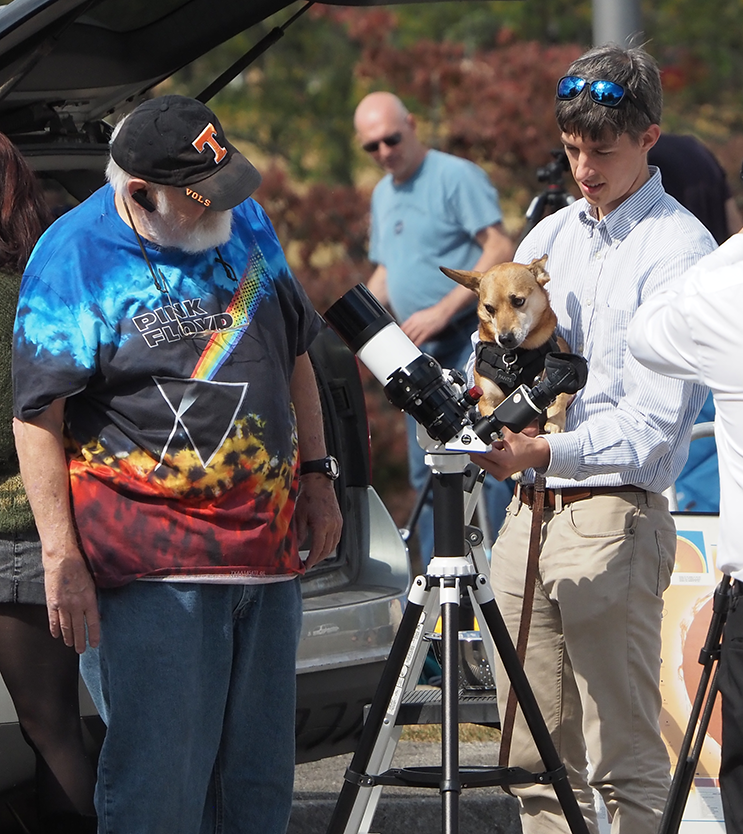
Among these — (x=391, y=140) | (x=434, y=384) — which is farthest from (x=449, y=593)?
(x=391, y=140)

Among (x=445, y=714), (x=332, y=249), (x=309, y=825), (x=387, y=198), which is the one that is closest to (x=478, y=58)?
(x=332, y=249)

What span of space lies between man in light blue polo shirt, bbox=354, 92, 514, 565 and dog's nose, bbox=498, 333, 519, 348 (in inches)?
118

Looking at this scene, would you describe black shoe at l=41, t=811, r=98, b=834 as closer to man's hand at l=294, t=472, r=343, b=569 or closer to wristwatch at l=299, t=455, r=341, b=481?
man's hand at l=294, t=472, r=343, b=569

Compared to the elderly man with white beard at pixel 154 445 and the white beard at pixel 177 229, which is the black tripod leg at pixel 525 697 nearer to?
the elderly man with white beard at pixel 154 445

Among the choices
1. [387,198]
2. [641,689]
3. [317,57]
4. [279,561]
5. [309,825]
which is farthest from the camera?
[317,57]

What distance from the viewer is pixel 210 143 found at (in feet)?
8.93

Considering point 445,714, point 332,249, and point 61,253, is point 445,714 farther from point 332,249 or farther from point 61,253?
point 332,249

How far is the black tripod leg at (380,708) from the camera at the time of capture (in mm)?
2779

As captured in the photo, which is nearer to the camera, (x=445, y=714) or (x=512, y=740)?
(x=445, y=714)

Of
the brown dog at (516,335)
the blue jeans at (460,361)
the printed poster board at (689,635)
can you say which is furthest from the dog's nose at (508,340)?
the blue jeans at (460,361)

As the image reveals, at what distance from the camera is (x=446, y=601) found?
2.76m

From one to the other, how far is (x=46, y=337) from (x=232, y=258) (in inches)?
17.6

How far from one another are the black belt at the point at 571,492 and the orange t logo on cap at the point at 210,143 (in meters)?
1.10

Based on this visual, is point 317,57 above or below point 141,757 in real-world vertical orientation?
above
